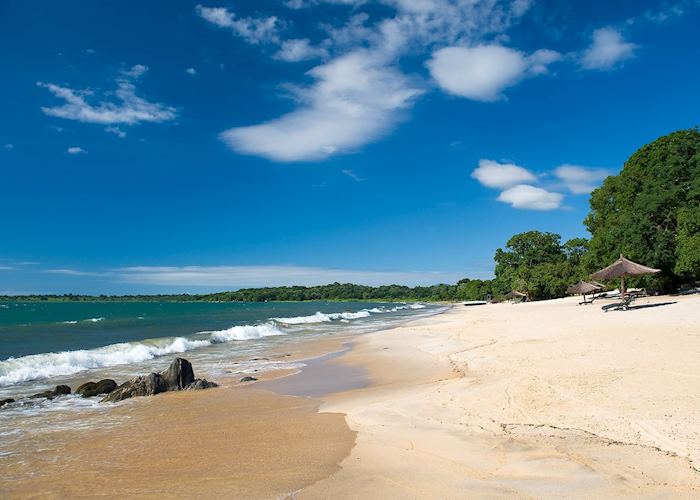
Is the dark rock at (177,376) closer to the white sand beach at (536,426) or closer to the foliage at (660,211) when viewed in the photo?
the white sand beach at (536,426)

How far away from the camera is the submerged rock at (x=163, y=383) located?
39.9 ft

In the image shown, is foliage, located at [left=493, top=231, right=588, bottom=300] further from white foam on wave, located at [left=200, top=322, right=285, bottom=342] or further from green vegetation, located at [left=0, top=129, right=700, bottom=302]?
white foam on wave, located at [left=200, top=322, right=285, bottom=342]

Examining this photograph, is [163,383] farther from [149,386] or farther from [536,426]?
[536,426]

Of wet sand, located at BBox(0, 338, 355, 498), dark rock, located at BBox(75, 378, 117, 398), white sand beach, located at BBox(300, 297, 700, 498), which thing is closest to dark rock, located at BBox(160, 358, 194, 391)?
dark rock, located at BBox(75, 378, 117, 398)

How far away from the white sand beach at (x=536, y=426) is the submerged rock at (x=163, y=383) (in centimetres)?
501

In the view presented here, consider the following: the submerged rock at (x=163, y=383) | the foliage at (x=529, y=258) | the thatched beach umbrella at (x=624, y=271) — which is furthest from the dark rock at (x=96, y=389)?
the foliage at (x=529, y=258)

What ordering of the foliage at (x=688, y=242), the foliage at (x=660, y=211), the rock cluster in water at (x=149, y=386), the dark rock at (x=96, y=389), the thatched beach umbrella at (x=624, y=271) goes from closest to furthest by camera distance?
the rock cluster in water at (x=149, y=386) → the dark rock at (x=96, y=389) → the thatched beach umbrella at (x=624, y=271) → the foliage at (x=688, y=242) → the foliage at (x=660, y=211)

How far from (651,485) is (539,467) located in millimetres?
1125

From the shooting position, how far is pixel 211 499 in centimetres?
498

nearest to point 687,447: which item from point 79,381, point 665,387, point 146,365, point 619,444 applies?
point 619,444

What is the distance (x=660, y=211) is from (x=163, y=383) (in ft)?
114

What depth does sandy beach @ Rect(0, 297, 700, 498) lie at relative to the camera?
508 centimetres

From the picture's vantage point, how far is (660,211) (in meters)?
32.2

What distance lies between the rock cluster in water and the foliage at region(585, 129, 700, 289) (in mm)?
28576
